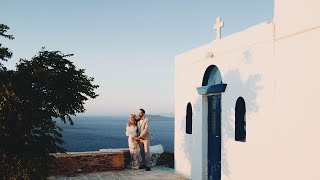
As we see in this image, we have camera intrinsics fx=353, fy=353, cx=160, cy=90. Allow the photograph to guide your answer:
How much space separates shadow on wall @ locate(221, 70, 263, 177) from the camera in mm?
7812

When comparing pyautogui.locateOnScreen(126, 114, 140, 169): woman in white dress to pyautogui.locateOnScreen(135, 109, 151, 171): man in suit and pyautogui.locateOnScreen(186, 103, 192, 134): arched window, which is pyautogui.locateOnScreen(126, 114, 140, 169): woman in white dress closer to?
pyautogui.locateOnScreen(135, 109, 151, 171): man in suit

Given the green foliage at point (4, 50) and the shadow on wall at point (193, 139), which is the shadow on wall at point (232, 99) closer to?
the shadow on wall at point (193, 139)

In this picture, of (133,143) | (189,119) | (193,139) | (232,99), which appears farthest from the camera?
(133,143)

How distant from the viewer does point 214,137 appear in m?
9.70

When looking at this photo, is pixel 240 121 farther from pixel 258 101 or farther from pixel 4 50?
pixel 4 50

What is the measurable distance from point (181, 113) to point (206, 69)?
2141 mm

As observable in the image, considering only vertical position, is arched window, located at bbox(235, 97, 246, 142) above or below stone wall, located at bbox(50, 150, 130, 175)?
above

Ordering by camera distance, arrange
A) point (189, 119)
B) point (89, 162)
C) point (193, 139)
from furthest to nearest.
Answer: point (89, 162), point (189, 119), point (193, 139)

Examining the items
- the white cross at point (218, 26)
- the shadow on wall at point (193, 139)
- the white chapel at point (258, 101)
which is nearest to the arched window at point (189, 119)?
the white chapel at point (258, 101)

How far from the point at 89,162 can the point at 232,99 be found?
5518 mm

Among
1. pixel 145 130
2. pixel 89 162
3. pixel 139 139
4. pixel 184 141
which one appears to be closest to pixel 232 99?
pixel 184 141

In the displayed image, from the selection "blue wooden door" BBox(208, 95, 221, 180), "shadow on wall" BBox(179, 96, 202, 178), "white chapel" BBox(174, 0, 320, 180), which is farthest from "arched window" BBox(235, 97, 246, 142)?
"shadow on wall" BBox(179, 96, 202, 178)

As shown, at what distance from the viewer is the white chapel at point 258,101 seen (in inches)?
247

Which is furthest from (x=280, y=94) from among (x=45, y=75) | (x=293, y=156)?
(x=45, y=75)
